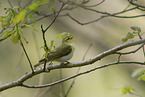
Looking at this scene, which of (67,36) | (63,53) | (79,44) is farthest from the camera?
(79,44)

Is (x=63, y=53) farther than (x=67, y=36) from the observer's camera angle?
Yes

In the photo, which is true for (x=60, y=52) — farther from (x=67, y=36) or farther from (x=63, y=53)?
(x=67, y=36)

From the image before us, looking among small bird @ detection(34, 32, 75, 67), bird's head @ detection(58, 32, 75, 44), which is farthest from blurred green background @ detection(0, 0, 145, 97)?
small bird @ detection(34, 32, 75, 67)

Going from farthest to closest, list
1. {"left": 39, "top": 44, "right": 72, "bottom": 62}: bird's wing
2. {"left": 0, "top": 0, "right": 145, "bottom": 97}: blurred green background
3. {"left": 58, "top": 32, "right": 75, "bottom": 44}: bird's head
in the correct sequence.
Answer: {"left": 0, "top": 0, "right": 145, "bottom": 97}: blurred green background → {"left": 39, "top": 44, "right": 72, "bottom": 62}: bird's wing → {"left": 58, "top": 32, "right": 75, "bottom": 44}: bird's head

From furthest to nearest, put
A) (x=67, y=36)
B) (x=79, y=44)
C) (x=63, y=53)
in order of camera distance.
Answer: (x=79, y=44)
(x=63, y=53)
(x=67, y=36)

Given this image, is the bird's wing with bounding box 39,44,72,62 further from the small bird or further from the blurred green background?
the blurred green background

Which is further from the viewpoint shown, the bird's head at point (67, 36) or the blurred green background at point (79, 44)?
the blurred green background at point (79, 44)

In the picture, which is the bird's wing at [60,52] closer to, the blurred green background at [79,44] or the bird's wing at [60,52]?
the bird's wing at [60,52]

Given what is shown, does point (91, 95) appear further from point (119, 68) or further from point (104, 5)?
point (104, 5)

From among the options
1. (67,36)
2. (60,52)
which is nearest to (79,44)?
(60,52)

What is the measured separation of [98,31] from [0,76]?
2774 mm

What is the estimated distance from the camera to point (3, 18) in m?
1.91

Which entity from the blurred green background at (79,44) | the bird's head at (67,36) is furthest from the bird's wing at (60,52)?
the blurred green background at (79,44)

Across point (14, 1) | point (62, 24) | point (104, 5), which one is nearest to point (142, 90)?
point (104, 5)
